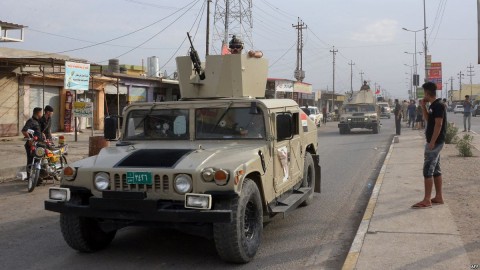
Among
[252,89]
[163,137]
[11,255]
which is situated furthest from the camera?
[252,89]

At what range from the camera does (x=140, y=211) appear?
15.5 feet

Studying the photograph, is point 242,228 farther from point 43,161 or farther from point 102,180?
point 43,161

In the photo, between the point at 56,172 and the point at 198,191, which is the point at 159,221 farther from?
the point at 56,172

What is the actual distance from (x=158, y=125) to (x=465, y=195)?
5322 millimetres

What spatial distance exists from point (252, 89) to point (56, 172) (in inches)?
215

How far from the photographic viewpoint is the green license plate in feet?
15.6

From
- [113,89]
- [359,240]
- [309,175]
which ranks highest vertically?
[113,89]

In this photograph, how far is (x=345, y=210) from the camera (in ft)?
25.2

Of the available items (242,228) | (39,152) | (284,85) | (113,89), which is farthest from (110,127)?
(284,85)

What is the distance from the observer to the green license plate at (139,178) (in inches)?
187

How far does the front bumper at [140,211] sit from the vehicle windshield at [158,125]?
1344mm

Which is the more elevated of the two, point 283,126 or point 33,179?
point 283,126

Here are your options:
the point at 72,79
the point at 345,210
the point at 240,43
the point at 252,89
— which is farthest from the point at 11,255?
the point at 72,79

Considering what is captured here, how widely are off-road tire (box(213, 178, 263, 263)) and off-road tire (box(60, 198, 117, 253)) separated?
4.88 ft
